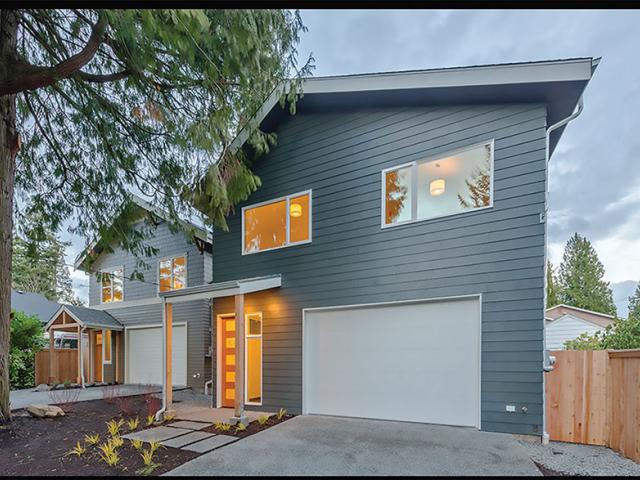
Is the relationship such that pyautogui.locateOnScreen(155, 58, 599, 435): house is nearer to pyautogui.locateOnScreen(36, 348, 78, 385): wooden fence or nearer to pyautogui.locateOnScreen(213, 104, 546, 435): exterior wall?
pyautogui.locateOnScreen(213, 104, 546, 435): exterior wall

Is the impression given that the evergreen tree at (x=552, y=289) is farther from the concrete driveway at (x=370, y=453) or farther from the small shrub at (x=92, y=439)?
the small shrub at (x=92, y=439)

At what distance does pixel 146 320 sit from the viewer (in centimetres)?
1298

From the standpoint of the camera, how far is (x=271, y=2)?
186 cm

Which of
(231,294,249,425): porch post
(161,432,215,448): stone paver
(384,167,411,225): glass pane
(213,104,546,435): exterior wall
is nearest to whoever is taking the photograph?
(161,432,215,448): stone paver

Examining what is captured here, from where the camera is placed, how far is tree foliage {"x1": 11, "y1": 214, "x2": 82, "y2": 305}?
24.4 feet


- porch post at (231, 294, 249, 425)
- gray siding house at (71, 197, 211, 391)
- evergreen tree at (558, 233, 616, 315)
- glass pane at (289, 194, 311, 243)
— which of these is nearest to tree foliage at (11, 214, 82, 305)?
gray siding house at (71, 197, 211, 391)

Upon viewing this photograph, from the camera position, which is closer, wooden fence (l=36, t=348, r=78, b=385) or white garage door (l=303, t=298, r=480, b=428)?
white garage door (l=303, t=298, r=480, b=428)

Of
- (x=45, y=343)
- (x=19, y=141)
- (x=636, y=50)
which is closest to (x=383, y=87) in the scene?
(x=636, y=50)

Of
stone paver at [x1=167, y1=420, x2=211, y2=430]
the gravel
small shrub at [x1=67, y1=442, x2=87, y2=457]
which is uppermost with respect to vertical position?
the gravel

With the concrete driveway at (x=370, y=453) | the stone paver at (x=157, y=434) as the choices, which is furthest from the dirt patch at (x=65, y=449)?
the concrete driveway at (x=370, y=453)

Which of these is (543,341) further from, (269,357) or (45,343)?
(45,343)

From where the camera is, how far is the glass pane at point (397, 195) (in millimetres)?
6363

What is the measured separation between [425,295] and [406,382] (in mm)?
1457

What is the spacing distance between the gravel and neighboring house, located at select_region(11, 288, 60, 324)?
68.8ft
